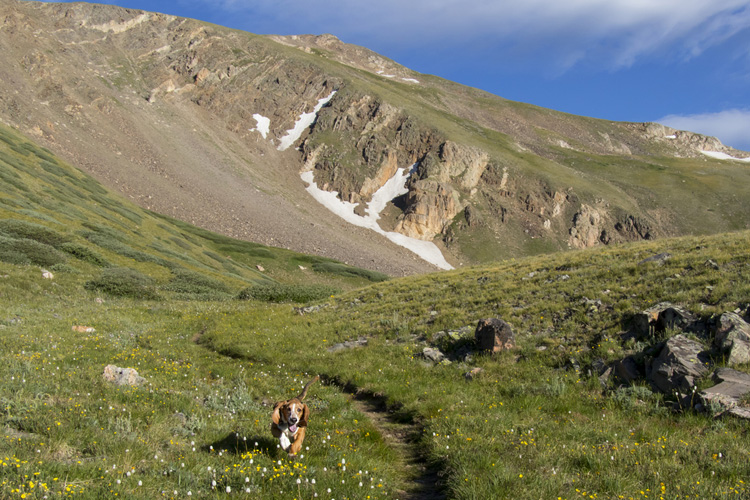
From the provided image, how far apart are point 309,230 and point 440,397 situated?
82.1 meters

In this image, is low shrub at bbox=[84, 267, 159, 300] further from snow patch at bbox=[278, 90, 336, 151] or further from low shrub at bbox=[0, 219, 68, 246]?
snow patch at bbox=[278, 90, 336, 151]

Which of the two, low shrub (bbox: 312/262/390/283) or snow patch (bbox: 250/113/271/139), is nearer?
low shrub (bbox: 312/262/390/283)

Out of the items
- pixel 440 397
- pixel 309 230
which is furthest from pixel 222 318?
pixel 309 230

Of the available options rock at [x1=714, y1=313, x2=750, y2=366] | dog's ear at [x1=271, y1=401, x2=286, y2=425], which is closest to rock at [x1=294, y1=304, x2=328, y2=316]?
dog's ear at [x1=271, y1=401, x2=286, y2=425]

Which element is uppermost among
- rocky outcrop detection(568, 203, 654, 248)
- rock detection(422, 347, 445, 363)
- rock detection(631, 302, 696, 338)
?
rocky outcrop detection(568, 203, 654, 248)

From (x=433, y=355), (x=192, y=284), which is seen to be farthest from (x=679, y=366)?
(x=192, y=284)

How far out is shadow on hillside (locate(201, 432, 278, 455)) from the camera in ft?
22.0

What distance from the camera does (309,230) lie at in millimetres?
90750

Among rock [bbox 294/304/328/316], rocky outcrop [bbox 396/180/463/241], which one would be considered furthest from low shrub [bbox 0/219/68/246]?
rocky outcrop [bbox 396/180/463/241]

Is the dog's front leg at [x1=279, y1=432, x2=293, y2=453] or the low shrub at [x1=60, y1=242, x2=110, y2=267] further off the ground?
the dog's front leg at [x1=279, y1=432, x2=293, y2=453]

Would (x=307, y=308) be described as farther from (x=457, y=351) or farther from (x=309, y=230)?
(x=309, y=230)

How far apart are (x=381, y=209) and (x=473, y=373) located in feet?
350

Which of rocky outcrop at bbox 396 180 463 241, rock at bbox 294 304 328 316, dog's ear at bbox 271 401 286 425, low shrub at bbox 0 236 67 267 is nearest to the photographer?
dog's ear at bbox 271 401 286 425

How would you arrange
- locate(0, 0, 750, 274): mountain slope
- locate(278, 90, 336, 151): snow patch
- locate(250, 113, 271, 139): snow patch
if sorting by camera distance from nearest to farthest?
locate(0, 0, 750, 274): mountain slope, locate(250, 113, 271, 139): snow patch, locate(278, 90, 336, 151): snow patch
